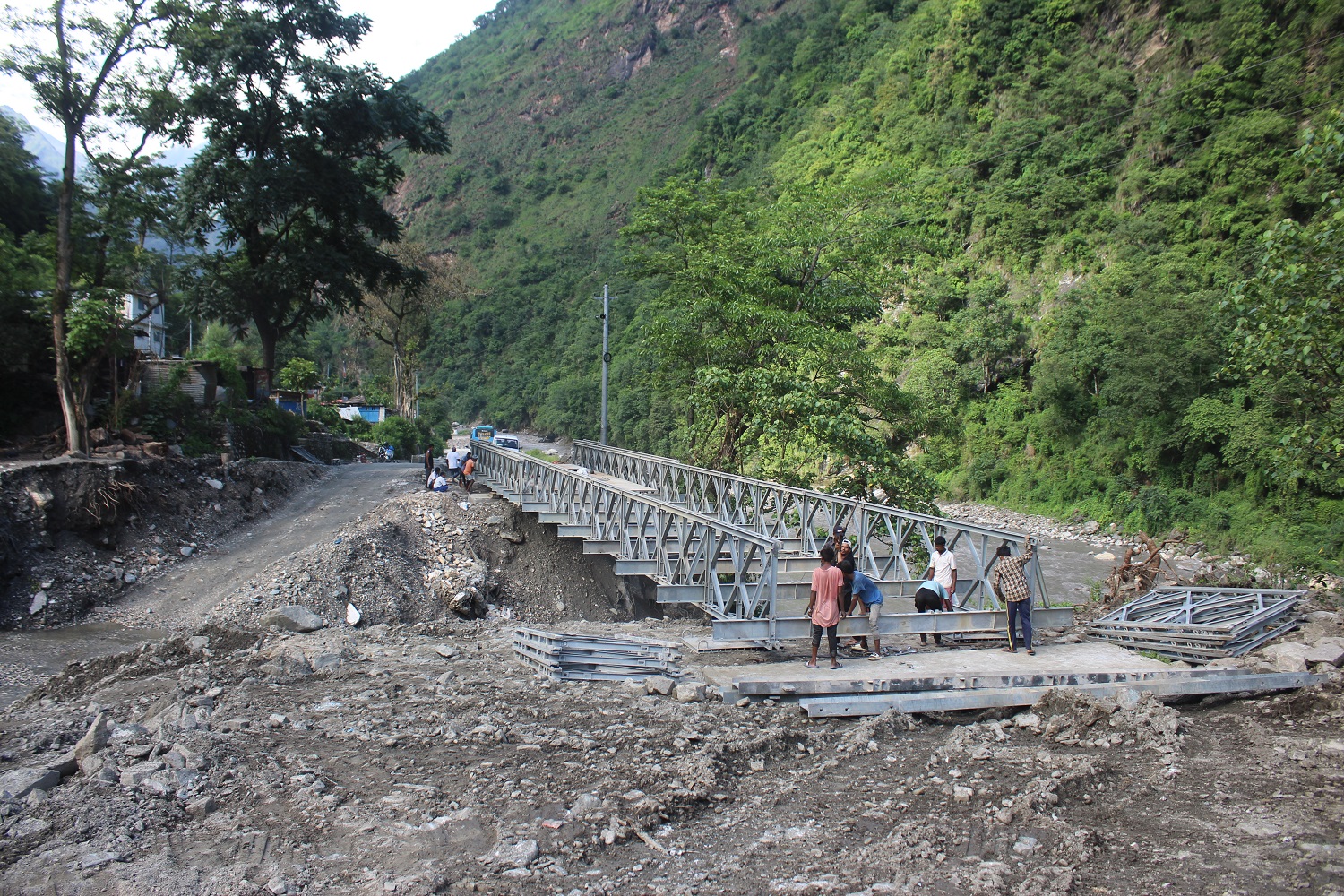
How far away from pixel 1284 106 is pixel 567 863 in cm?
3541

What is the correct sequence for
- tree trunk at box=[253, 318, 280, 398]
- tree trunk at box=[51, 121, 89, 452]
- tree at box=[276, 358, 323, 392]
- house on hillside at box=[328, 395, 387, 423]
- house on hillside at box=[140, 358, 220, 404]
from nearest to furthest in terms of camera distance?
tree trunk at box=[51, 121, 89, 452] < house on hillside at box=[140, 358, 220, 404] < tree trunk at box=[253, 318, 280, 398] < tree at box=[276, 358, 323, 392] < house on hillside at box=[328, 395, 387, 423]

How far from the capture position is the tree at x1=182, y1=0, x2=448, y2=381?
2097 centimetres

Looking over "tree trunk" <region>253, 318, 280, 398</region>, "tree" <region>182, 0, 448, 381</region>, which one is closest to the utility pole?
"tree" <region>182, 0, 448, 381</region>

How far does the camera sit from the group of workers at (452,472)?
17.2m

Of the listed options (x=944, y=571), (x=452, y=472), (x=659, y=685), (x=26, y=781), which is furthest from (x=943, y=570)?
(x=452, y=472)

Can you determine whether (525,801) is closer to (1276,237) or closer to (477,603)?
(477,603)

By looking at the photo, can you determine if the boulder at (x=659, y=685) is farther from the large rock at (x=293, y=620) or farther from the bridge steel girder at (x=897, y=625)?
the large rock at (x=293, y=620)

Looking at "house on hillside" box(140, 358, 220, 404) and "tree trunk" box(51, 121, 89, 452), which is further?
"house on hillside" box(140, 358, 220, 404)

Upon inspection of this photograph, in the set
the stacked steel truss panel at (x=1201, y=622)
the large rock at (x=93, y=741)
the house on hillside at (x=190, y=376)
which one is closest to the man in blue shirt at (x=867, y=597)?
the stacked steel truss panel at (x=1201, y=622)

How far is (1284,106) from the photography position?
27.6m

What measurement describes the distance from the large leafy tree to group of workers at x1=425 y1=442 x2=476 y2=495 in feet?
17.3

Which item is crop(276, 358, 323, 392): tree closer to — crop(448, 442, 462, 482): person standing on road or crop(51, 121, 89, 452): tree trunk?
crop(448, 442, 462, 482): person standing on road

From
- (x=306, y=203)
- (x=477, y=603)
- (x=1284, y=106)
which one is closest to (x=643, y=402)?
(x=306, y=203)

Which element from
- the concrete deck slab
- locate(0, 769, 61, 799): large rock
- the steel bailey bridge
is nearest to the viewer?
locate(0, 769, 61, 799): large rock
